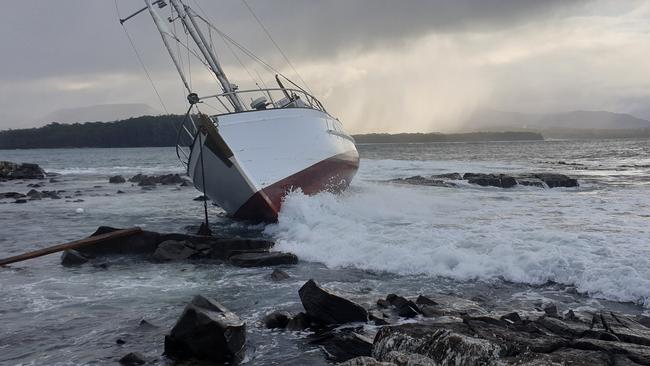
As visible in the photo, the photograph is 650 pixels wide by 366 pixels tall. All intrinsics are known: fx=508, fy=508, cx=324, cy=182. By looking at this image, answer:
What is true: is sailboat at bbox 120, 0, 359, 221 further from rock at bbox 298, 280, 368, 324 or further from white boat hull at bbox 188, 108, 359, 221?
rock at bbox 298, 280, 368, 324

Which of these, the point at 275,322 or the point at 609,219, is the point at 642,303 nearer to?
the point at 275,322

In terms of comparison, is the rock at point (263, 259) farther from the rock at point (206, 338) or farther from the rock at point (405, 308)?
Answer: the rock at point (206, 338)

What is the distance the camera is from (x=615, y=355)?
15.5 feet

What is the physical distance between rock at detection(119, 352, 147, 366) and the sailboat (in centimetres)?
934

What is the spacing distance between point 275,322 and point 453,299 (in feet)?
9.62

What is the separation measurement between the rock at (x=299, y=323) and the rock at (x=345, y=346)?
641 mm

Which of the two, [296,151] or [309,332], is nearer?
[309,332]

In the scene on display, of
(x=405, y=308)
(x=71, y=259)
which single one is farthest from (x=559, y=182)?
(x=71, y=259)

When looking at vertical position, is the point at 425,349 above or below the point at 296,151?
below

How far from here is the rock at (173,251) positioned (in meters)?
12.2

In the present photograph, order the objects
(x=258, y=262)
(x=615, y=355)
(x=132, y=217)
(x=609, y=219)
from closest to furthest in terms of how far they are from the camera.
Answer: (x=615, y=355)
(x=258, y=262)
(x=609, y=219)
(x=132, y=217)

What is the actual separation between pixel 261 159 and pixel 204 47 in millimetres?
5674

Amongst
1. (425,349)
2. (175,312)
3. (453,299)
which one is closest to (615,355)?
(425,349)

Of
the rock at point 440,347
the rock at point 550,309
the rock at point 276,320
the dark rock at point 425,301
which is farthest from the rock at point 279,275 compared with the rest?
the rock at point 440,347
